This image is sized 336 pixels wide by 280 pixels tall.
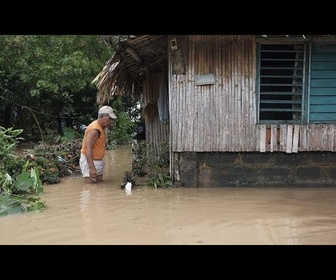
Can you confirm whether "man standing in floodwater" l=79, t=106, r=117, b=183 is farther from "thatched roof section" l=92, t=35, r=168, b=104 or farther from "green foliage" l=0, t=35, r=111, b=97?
"green foliage" l=0, t=35, r=111, b=97

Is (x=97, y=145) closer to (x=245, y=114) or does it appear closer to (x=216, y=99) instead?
(x=216, y=99)

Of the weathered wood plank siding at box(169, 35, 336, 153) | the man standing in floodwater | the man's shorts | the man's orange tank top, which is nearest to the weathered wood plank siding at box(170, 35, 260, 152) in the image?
the weathered wood plank siding at box(169, 35, 336, 153)

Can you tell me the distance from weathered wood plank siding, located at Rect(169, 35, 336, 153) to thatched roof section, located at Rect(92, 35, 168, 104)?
729 millimetres

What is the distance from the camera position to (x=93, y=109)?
21.9 m

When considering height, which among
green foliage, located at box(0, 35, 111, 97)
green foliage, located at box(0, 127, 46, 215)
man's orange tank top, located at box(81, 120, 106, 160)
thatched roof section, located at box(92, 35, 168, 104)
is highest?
green foliage, located at box(0, 35, 111, 97)

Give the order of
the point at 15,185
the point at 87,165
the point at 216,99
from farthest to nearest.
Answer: the point at 87,165, the point at 216,99, the point at 15,185

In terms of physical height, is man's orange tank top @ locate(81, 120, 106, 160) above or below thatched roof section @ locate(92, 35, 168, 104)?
below

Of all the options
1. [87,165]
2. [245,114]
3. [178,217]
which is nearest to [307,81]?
[245,114]

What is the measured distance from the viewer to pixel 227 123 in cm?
817

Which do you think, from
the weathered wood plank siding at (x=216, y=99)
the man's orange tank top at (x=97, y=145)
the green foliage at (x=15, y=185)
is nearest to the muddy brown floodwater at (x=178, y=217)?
the green foliage at (x=15, y=185)

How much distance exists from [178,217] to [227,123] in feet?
9.01

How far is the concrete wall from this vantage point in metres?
8.23

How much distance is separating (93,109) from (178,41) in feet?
47.4
